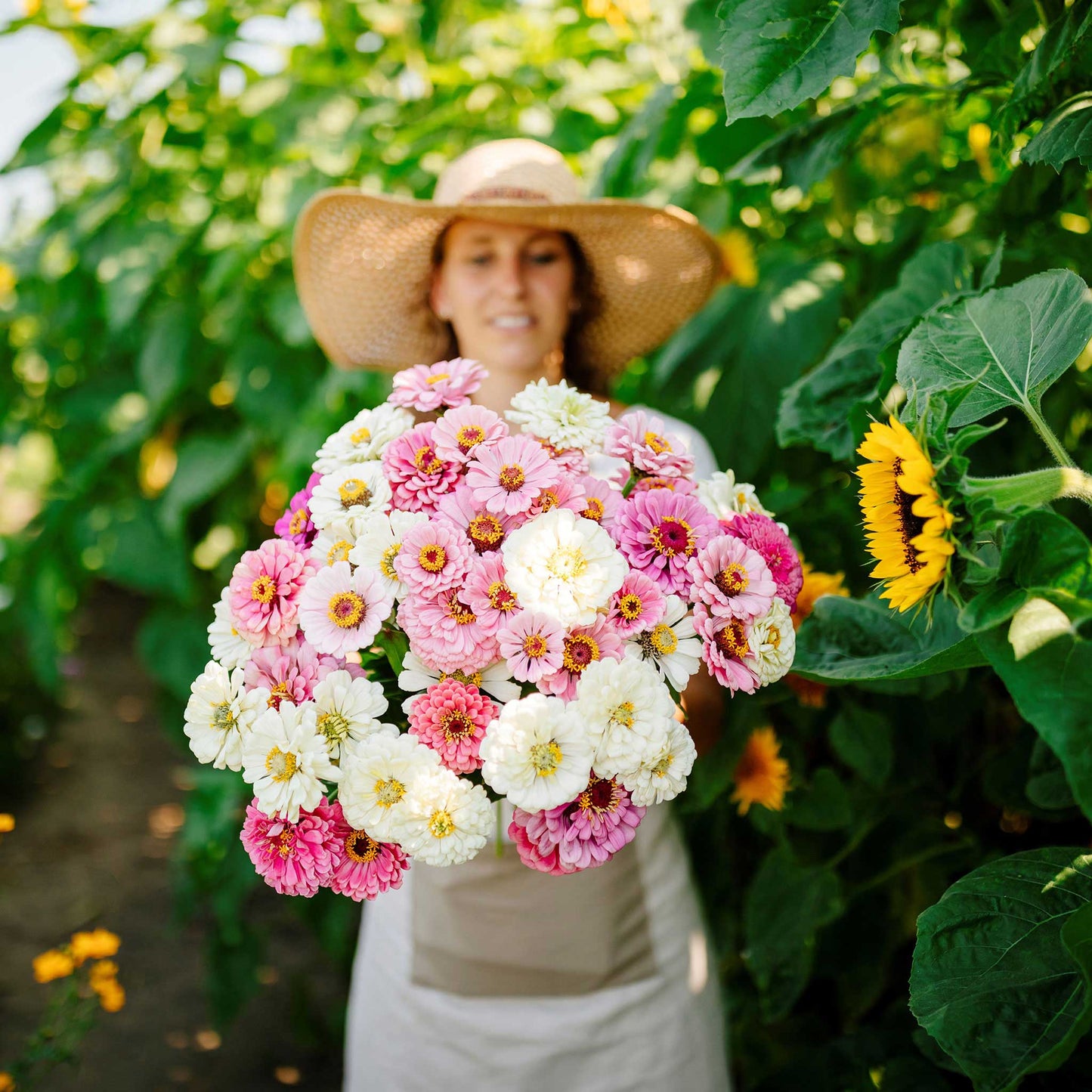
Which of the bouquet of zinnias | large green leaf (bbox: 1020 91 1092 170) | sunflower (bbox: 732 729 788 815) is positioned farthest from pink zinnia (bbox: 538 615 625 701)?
sunflower (bbox: 732 729 788 815)

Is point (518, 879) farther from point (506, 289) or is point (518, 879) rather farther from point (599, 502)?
point (506, 289)

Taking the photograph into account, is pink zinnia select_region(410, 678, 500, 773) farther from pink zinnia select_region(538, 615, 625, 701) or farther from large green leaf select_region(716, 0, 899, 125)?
large green leaf select_region(716, 0, 899, 125)

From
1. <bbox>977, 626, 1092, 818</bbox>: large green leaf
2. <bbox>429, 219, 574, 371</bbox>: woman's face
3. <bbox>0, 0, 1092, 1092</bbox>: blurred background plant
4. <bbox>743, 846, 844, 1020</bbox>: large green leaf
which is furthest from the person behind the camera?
<bbox>429, 219, 574, 371</bbox>: woman's face

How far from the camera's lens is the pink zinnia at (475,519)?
70 cm

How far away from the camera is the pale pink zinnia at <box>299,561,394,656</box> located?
0.68 m

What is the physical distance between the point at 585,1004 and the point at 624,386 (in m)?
1.39

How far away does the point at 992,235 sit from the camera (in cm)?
124

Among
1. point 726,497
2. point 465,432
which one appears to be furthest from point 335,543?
point 726,497

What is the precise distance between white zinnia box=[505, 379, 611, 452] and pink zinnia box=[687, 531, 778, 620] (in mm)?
155

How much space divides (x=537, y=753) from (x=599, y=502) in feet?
0.71

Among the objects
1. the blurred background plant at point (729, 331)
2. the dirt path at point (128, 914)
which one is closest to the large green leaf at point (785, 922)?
the blurred background plant at point (729, 331)

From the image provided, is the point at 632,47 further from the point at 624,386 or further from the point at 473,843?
the point at 473,843

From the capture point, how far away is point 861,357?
996mm

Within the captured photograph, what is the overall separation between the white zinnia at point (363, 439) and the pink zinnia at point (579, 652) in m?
0.25
